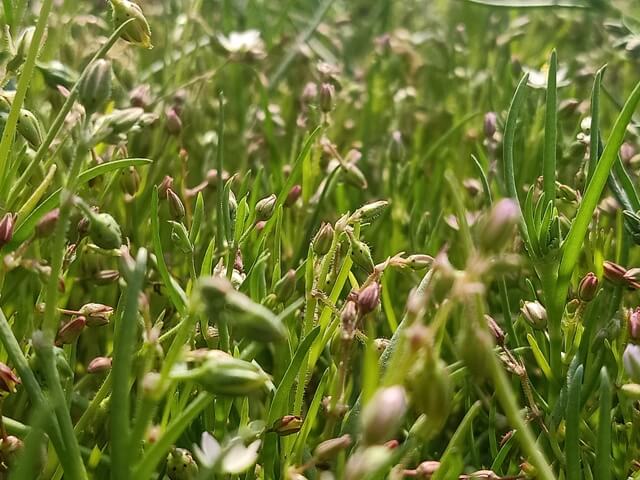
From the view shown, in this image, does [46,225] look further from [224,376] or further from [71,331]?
[224,376]

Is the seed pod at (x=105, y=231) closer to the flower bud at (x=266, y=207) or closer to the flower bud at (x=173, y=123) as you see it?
the flower bud at (x=266, y=207)

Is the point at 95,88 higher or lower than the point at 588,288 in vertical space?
higher

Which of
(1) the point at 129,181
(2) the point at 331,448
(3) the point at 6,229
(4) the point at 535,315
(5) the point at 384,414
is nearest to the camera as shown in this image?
(5) the point at 384,414

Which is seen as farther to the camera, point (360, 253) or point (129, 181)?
point (129, 181)

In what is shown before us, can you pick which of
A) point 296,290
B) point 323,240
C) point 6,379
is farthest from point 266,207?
point 6,379

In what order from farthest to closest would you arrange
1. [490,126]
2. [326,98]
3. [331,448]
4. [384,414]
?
[490,126], [326,98], [331,448], [384,414]

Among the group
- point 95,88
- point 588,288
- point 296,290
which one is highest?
point 95,88

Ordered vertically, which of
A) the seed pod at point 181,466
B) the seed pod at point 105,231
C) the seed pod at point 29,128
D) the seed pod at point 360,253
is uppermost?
the seed pod at point 29,128

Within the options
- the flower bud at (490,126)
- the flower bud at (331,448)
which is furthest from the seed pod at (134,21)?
the flower bud at (490,126)
